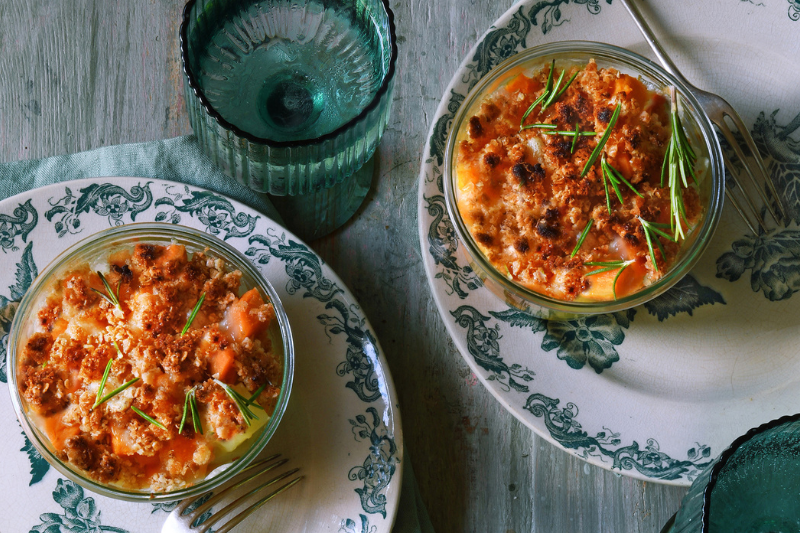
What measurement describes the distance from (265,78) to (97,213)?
655 mm

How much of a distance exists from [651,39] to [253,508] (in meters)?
1.73

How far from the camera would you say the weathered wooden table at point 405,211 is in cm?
208

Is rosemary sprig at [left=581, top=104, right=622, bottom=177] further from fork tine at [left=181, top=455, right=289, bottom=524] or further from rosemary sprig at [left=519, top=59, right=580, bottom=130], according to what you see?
fork tine at [left=181, top=455, right=289, bottom=524]

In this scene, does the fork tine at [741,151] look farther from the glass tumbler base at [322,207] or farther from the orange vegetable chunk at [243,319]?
the orange vegetable chunk at [243,319]

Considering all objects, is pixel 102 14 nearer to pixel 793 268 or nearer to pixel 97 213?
pixel 97 213

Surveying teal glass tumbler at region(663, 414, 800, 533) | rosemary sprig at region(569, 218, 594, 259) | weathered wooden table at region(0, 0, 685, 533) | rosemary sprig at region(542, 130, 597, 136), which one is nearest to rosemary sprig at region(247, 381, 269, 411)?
weathered wooden table at region(0, 0, 685, 533)

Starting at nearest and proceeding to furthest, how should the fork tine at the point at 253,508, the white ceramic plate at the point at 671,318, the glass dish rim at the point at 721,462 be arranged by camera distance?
the glass dish rim at the point at 721,462 → the fork tine at the point at 253,508 → the white ceramic plate at the point at 671,318

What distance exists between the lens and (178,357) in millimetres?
1612

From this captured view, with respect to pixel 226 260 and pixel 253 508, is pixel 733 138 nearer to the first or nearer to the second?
pixel 226 260

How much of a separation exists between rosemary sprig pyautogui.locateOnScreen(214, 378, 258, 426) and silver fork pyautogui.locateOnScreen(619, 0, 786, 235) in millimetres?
1481

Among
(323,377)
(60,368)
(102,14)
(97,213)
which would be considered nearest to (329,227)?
(323,377)

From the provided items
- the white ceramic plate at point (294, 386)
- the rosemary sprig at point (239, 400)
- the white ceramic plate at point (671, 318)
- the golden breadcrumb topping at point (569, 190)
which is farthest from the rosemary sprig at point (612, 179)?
the rosemary sprig at point (239, 400)

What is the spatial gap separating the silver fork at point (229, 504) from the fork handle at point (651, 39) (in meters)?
1.57

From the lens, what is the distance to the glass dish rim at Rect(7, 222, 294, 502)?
1613 mm
